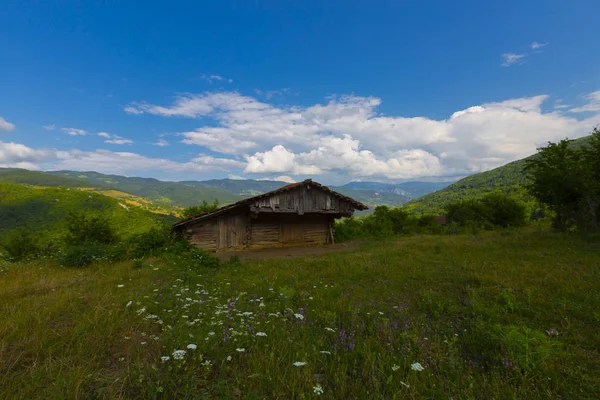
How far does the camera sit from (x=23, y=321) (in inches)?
146

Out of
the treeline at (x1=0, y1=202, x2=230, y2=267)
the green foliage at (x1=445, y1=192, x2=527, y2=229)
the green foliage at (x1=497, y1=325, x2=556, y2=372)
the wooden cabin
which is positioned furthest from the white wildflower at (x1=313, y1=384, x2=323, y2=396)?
the green foliage at (x1=445, y1=192, x2=527, y2=229)

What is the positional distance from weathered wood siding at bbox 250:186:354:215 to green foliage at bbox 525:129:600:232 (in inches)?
504

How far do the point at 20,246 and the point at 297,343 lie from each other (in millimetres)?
16583

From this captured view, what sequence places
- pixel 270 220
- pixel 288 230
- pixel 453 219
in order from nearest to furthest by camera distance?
pixel 270 220, pixel 288 230, pixel 453 219

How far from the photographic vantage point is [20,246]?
40.4 ft

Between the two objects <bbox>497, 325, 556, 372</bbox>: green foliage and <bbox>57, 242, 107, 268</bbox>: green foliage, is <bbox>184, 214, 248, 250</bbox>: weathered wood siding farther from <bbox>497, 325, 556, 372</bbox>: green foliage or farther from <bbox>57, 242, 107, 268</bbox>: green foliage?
<bbox>497, 325, 556, 372</bbox>: green foliage

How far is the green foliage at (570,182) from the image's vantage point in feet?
45.9

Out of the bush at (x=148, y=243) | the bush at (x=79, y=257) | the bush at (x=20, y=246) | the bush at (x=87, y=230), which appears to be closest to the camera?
the bush at (x=79, y=257)

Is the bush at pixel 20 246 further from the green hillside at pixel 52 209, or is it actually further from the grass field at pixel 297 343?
the green hillside at pixel 52 209

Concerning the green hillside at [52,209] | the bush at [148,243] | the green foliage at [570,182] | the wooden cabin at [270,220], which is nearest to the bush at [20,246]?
the bush at [148,243]

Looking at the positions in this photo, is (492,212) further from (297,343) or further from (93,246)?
(93,246)

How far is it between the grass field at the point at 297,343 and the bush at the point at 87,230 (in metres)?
8.21

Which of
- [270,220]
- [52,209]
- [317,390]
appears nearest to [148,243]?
[270,220]

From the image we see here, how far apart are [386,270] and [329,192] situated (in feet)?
34.3
